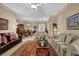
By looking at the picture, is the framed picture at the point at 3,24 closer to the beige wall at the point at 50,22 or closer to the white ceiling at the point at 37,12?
the white ceiling at the point at 37,12

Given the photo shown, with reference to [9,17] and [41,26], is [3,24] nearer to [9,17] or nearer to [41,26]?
[9,17]

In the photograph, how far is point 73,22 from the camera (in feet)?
11.9

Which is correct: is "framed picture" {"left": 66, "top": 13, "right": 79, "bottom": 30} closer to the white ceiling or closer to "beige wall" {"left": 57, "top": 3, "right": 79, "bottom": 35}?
"beige wall" {"left": 57, "top": 3, "right": 79, "bottom": 35}

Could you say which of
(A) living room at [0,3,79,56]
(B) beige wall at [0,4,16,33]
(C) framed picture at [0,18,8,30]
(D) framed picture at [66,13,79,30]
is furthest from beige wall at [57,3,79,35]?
(C) framed picture at [0,18,8,30]

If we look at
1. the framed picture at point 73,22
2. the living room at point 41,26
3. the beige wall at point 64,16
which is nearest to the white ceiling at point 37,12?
the living room at point 41,26

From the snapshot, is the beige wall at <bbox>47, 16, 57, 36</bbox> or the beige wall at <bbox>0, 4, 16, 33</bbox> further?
the beige wall at <bbox>47, 16, 57, 36</bbox>

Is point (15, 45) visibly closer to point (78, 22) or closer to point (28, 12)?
point (28, 12)

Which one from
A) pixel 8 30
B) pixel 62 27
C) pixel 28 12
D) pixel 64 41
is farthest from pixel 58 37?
pixel 8 30

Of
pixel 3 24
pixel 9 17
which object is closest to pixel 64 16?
pixel 9 17

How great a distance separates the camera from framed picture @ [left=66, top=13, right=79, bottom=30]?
3493 millimetres

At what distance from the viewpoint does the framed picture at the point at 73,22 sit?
349cm

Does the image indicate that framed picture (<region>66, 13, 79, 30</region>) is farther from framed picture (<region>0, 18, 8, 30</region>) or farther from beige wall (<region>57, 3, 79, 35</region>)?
framed picture (<region>0, 18, 8, 30</region>)

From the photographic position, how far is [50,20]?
12.4ft

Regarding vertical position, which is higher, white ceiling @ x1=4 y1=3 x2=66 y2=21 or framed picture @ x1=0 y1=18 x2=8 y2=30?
white ceiling @ x1=4 y1=3 x2=66 y2=21
